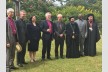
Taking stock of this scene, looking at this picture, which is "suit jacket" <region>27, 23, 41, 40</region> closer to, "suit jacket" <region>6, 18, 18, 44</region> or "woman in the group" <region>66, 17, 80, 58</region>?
"suit jacket" <region>6, 18, 18, 44</region>

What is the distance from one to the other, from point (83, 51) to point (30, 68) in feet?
10.4

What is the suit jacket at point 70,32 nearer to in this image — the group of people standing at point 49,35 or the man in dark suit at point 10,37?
the group of people standing at point 49,35

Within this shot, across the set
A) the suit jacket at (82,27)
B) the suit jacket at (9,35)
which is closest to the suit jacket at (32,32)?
the suit jacket at (9,35)

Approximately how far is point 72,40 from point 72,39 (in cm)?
4

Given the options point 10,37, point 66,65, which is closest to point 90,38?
point 66,65

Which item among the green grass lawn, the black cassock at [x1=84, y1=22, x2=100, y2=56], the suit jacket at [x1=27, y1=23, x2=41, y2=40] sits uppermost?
the suit jacket at [x1=27, y1=23, x2=41, y2=40]

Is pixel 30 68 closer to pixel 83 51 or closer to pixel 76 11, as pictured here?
pixel 83 51

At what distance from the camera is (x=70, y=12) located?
29031 mm

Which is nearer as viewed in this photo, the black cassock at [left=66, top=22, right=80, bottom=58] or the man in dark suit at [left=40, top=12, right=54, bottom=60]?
the man in dark suit at [left=40, top=12, right=54, bottom=60]

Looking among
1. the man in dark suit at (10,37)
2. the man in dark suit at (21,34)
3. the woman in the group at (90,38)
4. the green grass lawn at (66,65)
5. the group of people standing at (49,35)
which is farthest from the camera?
the woman in the group at (90,38)

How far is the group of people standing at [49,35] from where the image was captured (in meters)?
9.72

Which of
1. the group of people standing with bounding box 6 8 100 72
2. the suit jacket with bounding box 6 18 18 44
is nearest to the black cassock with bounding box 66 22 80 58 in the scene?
the group of people standing with bounding box 6 8 100 72

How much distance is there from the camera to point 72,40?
12.1 m

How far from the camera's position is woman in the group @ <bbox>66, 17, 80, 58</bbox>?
12008 millimetres
